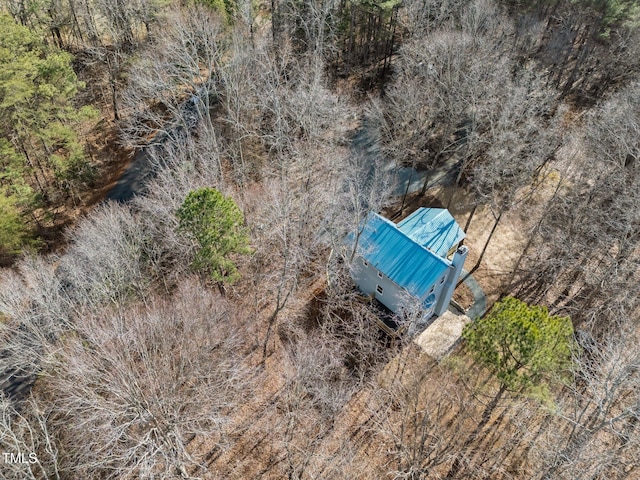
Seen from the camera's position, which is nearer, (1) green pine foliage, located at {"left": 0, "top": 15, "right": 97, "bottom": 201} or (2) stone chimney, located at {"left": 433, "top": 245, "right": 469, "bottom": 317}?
(2) stone chimney, located at {"left": 433, "top": 245, "right": 469, "bottom": 317}

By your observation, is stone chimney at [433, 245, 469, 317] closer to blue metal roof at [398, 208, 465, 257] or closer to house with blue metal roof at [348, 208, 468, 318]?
house with blue metal roof at [348, 208, 468, 318]

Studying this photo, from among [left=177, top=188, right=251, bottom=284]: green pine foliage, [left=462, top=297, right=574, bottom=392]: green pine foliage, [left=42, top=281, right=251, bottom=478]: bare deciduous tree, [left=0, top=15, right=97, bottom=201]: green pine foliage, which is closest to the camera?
[left=462, top=297, right=574, bottom=392]: green pine foliage

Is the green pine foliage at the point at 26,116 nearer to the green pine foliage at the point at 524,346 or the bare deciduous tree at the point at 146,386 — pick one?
the bare deciduous tree at the point at 146,386

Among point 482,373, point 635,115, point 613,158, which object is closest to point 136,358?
point 482,373

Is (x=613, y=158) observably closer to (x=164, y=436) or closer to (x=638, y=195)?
(x=638, y=195)

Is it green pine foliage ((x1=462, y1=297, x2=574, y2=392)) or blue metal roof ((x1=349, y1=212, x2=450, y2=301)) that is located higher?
green pine foliage ((x1=462, y1=297, x2=574, y2=392))

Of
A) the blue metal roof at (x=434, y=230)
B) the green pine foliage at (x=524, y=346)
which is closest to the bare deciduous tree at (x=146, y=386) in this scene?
the green pine foliage at (x=524, y=346)

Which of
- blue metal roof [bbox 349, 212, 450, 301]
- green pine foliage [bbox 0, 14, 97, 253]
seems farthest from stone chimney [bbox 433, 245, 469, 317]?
green pine foliage [bbox 0, 14, 97, 253]
